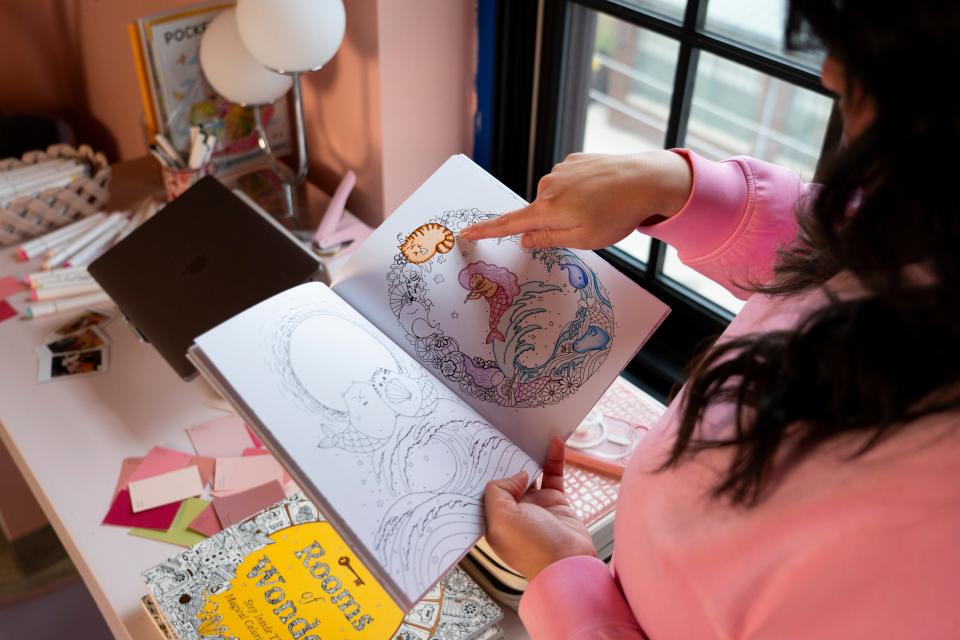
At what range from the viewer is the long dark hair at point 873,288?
406 mm

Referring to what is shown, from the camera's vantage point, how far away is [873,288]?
47cm

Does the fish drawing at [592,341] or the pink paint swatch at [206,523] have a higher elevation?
the fish drawing at [592,341]

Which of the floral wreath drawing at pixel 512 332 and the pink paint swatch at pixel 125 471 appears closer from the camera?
the floral wreath drawing at pixel 512 332

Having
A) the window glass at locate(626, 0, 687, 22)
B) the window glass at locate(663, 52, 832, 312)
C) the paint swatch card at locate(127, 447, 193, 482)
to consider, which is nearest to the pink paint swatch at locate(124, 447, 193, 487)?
the paint swatch card at locate(127, 447, 193, 482)

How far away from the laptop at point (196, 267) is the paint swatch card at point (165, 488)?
0.13m

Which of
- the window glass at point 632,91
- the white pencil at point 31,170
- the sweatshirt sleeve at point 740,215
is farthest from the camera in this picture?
the window glass at point 632,91

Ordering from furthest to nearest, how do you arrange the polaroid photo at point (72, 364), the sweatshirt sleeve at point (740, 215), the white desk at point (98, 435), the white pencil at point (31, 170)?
the white pencil at point (31, 170), the polaroid photo at point (72, 364), the white desk at point (98, 435), the sweatshirt sleeve at point (740, 215)

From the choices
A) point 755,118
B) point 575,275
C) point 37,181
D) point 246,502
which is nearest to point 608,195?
point 575,275

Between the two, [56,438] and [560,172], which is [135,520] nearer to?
[56,438]

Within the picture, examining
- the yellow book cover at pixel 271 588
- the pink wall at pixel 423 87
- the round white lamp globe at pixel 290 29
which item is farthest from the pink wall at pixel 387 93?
the yellow book cover at pixel 271 588

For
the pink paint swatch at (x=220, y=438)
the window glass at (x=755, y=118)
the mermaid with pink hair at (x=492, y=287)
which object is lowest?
the window glass at (x=755, y=118)

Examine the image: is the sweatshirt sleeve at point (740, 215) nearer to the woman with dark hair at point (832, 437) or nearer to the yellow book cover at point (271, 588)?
the woman with dark hair at point (832, 437)

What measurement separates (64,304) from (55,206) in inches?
8.0

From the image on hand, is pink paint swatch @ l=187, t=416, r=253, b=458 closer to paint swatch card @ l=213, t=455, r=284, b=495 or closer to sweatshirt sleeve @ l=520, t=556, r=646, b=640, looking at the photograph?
paint swatch card @ l=213, t=455, r=284, b=495
